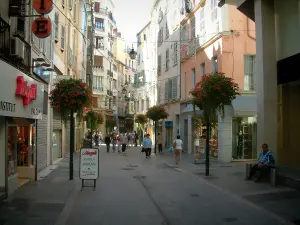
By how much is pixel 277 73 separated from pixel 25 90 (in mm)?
8884

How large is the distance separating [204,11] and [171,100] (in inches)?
439

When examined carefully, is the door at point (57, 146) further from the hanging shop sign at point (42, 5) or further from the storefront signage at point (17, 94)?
the hanging shop sign at point (42, 5)

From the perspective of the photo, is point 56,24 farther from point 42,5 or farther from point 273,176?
point 273,176

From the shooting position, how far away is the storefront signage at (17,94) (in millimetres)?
8953

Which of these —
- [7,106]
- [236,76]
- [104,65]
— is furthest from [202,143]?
[104,65]

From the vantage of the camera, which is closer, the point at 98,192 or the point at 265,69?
the point at 98,192

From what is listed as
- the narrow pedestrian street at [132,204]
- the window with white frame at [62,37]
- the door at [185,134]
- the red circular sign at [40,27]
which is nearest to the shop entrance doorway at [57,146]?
the window with white frame at [62,37]

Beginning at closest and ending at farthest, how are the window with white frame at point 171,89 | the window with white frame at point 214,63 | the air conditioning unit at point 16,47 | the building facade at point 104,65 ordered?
the air conditioning unit at point 16,47, the window with white frame at point 214,63, the window with white frame at point 171,89, the building facade at point 104,65

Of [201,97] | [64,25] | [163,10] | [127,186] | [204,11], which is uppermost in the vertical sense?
[163,10]

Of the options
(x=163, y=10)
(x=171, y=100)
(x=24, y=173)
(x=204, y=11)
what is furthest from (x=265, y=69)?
(x=163, y=10)

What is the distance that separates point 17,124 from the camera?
38.1 ft

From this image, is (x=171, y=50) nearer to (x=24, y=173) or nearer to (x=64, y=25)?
(x=64, y=25)

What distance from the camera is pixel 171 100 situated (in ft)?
113

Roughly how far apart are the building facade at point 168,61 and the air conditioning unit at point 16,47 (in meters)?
20.9
